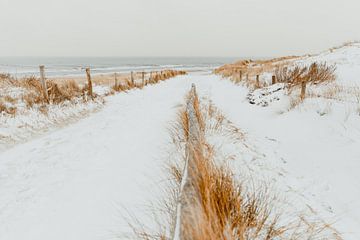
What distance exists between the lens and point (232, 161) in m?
3.46

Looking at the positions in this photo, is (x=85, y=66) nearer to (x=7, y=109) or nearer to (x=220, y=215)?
(x=7, y=109)

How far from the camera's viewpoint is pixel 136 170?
311 cm

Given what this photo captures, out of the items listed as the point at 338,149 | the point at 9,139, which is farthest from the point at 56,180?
the point at 338,149

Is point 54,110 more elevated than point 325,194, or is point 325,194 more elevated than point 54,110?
point 54,110

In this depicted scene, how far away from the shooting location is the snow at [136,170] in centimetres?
215

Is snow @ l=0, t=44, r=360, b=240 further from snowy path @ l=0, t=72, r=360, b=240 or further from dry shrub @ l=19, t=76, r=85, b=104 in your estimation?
dry shrub @ l=19, t=76, r=85, b=104

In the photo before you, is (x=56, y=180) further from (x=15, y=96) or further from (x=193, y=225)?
(x=15, y=96)

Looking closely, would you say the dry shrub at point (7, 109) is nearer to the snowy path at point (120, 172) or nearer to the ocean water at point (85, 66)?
the snowy path at point (120, 172)

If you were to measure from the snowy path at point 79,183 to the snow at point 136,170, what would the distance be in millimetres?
10

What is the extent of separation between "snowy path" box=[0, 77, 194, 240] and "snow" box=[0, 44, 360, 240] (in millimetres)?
10

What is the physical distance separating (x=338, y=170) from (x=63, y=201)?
3861mm

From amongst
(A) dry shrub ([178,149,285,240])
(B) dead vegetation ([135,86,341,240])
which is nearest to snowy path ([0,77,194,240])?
(B) dead vegetation ([135,86,341,240])

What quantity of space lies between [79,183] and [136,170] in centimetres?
72

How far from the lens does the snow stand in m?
2.15
